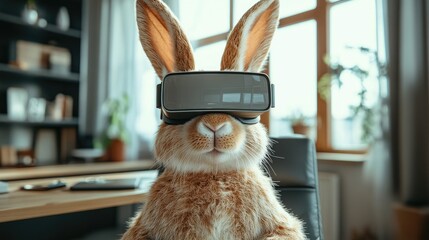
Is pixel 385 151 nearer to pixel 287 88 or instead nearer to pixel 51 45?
pixel 287 88

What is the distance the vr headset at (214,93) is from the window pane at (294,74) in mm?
1641

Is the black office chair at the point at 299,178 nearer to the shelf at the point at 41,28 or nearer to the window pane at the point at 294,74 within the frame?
the window pane at the point at 294,74

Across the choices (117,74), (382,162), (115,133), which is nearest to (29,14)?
(117,74)

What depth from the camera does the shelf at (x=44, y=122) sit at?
2.55 metres

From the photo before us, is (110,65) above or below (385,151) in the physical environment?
above

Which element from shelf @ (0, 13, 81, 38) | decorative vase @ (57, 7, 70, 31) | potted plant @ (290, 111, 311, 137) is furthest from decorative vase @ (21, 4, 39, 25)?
potted plant @ (290, 111, 311, 137)

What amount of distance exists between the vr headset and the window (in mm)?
1374

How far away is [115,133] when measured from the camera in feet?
9.97

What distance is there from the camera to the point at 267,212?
60 cm

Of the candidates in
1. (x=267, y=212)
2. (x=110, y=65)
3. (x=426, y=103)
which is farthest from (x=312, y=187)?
(x=110, y=65)

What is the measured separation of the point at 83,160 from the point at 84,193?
2013 mm

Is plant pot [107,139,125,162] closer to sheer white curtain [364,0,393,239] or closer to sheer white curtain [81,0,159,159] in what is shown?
sheer white curtain [81,0,159,159]

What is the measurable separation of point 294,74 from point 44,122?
2146 millimetres

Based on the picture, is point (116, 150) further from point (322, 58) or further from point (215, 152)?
point (215, 152)
